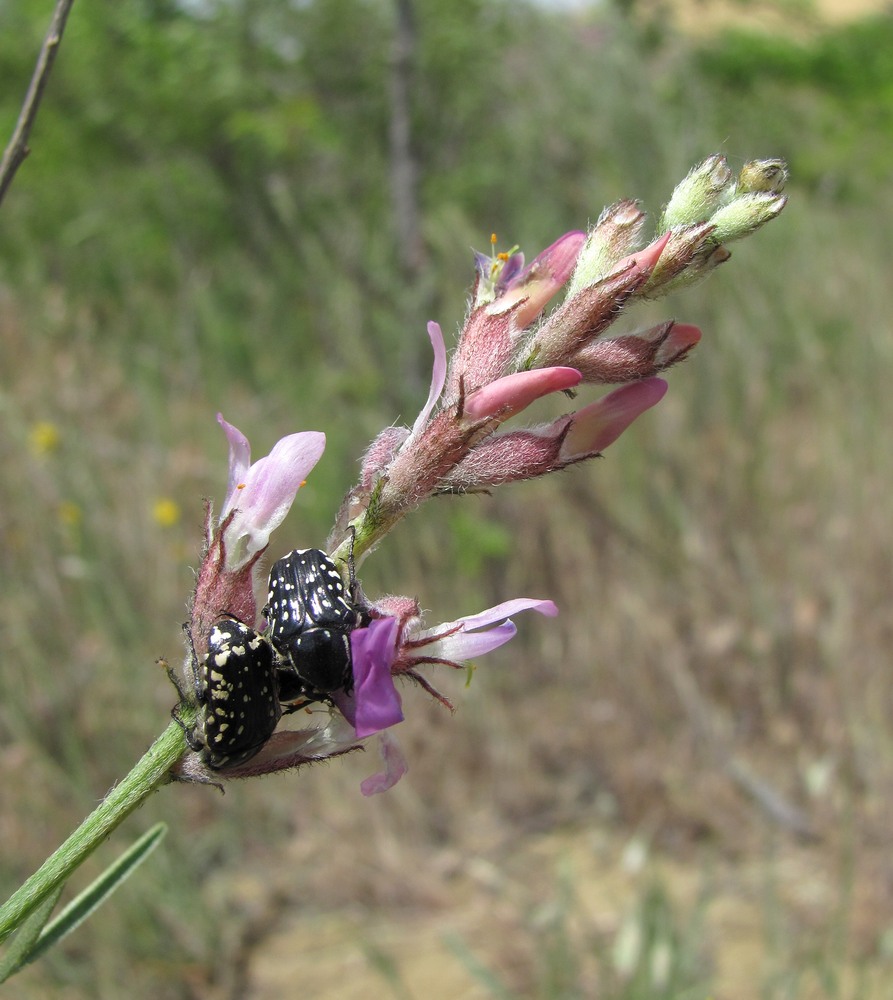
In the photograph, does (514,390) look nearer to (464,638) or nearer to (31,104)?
(464,638)

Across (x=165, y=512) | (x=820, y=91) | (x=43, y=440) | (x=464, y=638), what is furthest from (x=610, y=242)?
(x=820, y=91)

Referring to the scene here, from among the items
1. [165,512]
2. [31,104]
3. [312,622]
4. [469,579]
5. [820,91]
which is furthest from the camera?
[820,91]

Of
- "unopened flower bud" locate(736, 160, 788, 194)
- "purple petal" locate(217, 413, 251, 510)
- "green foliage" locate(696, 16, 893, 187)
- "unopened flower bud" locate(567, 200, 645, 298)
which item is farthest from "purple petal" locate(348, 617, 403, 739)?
"green foliage" locate(696, 16, 893, 187)

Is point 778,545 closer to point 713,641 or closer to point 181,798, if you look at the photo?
point 713,641

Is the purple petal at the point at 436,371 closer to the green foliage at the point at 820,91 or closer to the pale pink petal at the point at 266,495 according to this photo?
the pale pink petal at the point at 266,495

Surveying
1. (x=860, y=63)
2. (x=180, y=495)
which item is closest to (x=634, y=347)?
(x=180, y=495)

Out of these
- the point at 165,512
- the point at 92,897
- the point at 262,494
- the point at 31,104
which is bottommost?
the point at 165,512
